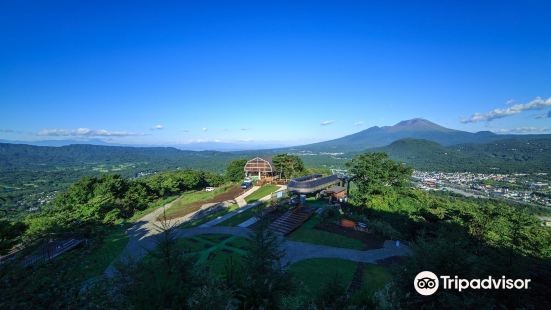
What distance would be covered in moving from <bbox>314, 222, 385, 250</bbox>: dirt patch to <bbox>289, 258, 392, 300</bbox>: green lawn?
3.25 meters

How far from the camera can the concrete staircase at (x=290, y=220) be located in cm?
2183

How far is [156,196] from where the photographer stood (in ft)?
135

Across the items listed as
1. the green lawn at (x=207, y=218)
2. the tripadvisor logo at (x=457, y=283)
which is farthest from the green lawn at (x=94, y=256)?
the tripadvisor logo at (x=457, y=283)

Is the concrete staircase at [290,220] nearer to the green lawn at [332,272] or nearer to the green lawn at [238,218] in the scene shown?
the green lawn at [238,218]

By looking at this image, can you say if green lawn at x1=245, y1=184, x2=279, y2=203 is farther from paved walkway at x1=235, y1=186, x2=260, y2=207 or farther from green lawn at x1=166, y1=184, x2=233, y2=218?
green lawn at x1=166, y1=184, x2=233, y2=218

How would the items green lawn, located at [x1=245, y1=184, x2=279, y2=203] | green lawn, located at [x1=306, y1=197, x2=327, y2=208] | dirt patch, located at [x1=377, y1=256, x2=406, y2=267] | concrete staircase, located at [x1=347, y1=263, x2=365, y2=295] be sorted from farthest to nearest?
green lawn, located at [x1=245, y1=184, x2=279, y2=203], green lawn, located at [x1=306, y1=197, x2=327, y2=208], dirt patch, located at [x1=377, y1=256, x2=406, y2=267], concrete staircase, located at [x1=347, y1=263, x2=365, y2=295]

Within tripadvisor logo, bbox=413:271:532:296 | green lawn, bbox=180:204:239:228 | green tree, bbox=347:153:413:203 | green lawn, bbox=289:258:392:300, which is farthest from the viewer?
green tree, bbox=347:153:413:203

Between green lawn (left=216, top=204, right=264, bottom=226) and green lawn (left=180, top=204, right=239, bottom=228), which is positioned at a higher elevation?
green lawn (left=216, top=204, right=264, bottom=226)

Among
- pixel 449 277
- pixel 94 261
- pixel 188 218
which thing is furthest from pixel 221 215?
Answer: pixel 449 277

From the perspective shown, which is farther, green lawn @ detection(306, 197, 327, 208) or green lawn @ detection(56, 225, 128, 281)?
green lawn @ detection(306, 197, 327, 208)

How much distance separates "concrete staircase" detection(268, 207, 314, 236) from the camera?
71.6 ft

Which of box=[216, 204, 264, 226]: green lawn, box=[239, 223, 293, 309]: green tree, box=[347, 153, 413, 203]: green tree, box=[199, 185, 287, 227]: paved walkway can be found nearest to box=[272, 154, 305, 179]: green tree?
box=[199, 185, 287, 227]: paved walkway

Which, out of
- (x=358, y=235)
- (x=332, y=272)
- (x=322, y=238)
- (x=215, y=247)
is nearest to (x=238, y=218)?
(x=215, y=247)

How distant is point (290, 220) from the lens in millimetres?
23484
